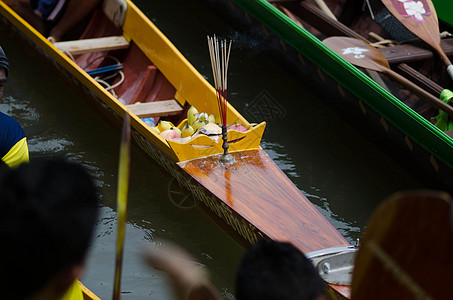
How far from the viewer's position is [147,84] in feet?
14.7

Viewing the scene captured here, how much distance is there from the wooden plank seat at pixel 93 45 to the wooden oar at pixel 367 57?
172cm

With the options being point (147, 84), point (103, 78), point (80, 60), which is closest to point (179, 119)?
point (147, 84)

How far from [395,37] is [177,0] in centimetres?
264

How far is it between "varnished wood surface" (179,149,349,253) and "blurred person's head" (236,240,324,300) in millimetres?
1814

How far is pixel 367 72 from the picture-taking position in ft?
14.4

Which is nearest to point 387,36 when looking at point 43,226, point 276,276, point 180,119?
point 180,119

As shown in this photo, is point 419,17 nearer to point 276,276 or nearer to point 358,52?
point 358,52

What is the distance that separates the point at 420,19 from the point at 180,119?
2132mm

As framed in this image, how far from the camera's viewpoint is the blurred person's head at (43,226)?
1043 mm

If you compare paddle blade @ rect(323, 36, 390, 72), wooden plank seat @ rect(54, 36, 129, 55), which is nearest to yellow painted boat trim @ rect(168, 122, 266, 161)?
paddle blade @ rect(323, 36, 390, 72)

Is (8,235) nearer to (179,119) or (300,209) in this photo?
(300,209)

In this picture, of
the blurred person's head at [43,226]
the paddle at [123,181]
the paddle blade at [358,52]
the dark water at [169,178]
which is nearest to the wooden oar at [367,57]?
the paddle blade at [358,52]

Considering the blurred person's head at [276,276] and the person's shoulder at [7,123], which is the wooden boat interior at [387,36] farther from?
the blurred person's head at [276,276]

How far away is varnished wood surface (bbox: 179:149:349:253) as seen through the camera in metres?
2.98
